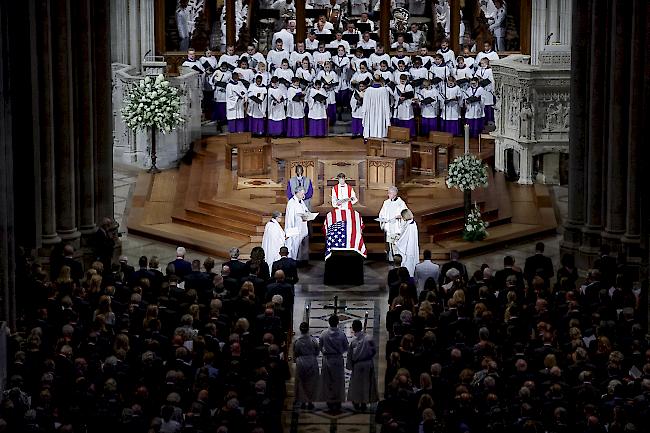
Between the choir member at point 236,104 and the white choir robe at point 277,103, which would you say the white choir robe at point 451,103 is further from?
the choir member at point 236,104

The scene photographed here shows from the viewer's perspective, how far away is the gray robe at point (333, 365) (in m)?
28.5

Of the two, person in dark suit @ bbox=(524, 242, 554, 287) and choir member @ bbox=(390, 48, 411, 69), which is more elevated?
A: choir member @ bbox=(390, 48, 411, 69)

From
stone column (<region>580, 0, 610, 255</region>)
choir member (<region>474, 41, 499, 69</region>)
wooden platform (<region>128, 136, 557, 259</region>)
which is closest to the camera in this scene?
stone column (<region>580, 0, 610, 255</region>)

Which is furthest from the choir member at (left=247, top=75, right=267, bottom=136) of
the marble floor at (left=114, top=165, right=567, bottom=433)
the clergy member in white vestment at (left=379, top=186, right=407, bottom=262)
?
the clergy member in white vestment at (left=379, top=186, right=407, bottom=262)

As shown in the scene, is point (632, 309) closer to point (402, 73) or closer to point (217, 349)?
point (217, 349)

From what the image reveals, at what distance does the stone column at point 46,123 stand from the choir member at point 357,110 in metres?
10.6

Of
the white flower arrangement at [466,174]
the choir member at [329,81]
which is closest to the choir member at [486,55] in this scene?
the choir member at [329,81]

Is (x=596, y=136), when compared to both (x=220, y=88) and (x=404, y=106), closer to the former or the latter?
(x=404, y=106)

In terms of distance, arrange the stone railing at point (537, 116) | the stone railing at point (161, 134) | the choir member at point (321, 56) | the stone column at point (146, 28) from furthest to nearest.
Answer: the stone column at point (146, 28), the choir member at point (321, 56), the stone railing at point (161, 134), the stone railing at point (537, 116)

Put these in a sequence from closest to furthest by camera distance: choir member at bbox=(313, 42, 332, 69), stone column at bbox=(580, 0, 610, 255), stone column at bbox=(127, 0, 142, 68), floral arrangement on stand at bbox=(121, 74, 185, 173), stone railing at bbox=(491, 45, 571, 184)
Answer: stone column at bbox=(580, 0, 610, 255) → stone railing at bbox=(491, 45, 571, 184) → floral arrangement on stand at bbox=(121, 74, 185, 173) → choir member at bbox=(313, 42, 332, 69) → stone column at bbox=(127, 0, 142, 68)

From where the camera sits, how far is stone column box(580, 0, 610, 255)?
3397 centimetres

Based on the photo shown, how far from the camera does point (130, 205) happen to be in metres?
39.6

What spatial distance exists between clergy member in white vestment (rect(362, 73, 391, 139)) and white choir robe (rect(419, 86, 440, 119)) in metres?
1.07

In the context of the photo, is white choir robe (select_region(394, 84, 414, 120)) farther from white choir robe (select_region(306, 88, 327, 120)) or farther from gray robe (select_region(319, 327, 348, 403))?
gray robe (select_region(319, 327, 348, 403))
